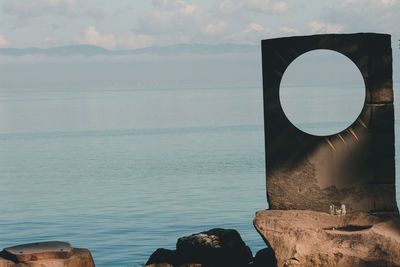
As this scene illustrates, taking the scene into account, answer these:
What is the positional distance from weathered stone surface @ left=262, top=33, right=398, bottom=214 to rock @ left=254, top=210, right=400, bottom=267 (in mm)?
370

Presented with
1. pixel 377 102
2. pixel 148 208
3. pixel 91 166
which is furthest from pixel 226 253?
pixel 91 166

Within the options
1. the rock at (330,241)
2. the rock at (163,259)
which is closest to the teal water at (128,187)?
the rock at (163,259)

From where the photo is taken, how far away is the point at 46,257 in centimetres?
1048

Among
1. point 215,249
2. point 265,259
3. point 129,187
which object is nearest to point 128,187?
point 129,187

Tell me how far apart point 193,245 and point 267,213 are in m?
1.09

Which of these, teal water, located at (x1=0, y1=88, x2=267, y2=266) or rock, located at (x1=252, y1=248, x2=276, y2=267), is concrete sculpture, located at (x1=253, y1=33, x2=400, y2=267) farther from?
teal water, located at (x1=0, y1=88, x2=267, y2=266)

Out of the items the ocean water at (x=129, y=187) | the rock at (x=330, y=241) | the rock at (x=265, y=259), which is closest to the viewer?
the rock at (x=330, y=241)

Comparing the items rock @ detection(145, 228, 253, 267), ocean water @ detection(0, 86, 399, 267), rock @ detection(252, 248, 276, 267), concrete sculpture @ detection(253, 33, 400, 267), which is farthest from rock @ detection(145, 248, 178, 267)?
ocean water @ detection(0, 86, 399, 267)

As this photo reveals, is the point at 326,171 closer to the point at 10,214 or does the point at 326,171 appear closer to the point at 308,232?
the point at 308,232

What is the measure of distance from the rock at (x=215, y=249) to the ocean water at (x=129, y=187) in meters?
4.83

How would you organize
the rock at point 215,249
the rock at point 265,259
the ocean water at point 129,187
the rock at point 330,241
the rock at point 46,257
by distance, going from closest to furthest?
the rock at point 46,257, the rock at point 330,241, the rock at point 265,259, the rock at point 215,249, the ocean water at point 129,187

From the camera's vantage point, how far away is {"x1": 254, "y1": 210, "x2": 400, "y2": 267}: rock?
11.5m

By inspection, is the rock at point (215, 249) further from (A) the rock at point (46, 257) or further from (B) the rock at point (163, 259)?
(A) the rock at point (46, 257)

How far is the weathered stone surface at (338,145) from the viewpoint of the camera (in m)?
12.4
